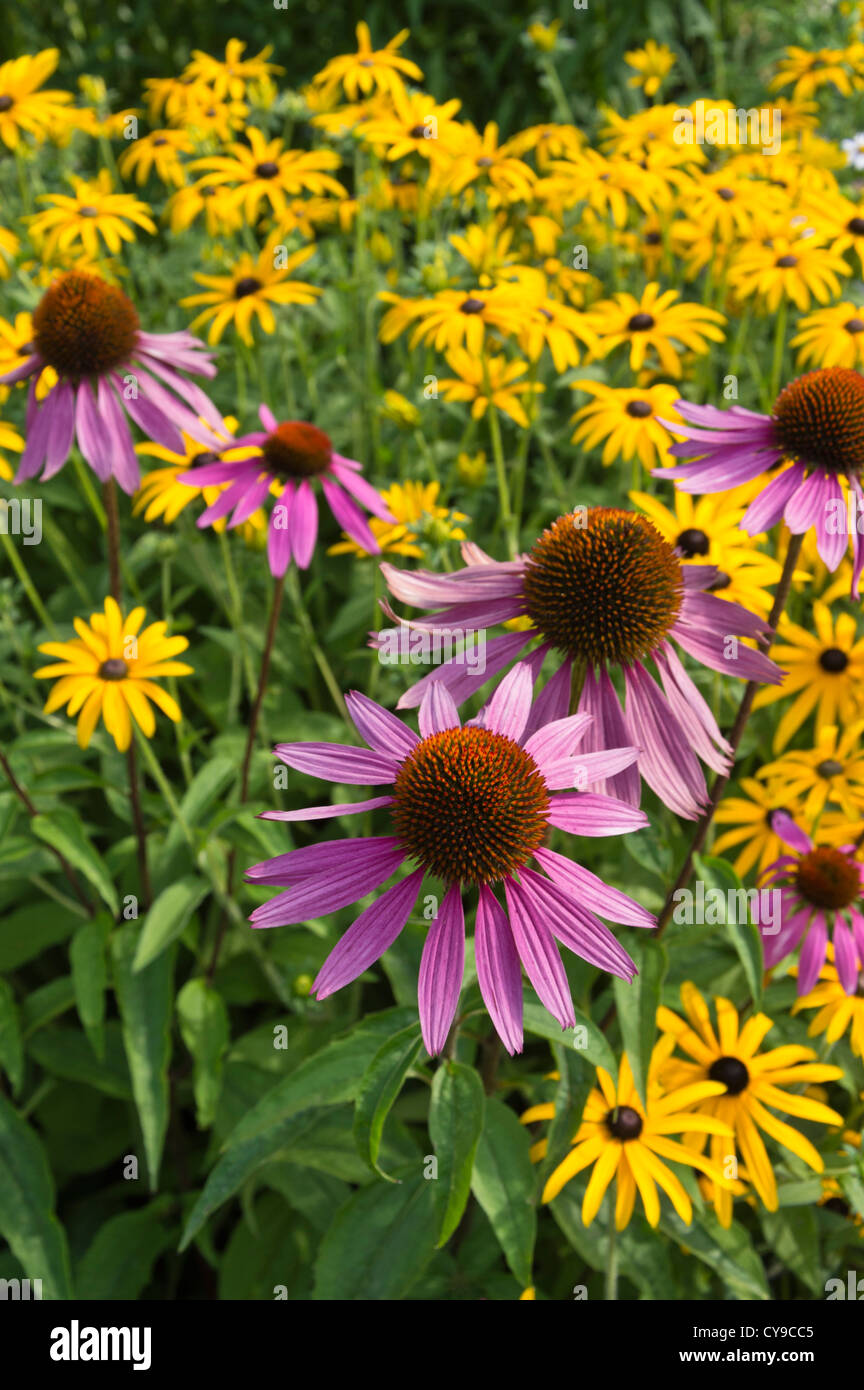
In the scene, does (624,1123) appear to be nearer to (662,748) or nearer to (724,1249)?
(724,1249)

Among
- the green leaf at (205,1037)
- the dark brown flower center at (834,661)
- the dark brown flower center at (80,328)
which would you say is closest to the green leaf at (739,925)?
the dark brown flower center at (834,661)

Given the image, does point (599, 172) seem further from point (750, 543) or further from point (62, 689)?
point (62, 689)

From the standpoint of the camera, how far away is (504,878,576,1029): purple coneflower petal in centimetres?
111

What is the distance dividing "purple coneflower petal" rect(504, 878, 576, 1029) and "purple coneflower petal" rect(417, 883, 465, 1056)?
6 cm

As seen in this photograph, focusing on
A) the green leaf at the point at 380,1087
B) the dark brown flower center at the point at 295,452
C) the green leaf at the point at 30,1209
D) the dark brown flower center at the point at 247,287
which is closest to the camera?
the green leaf at the point at 380,1087

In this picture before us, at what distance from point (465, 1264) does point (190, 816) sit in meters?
0.90

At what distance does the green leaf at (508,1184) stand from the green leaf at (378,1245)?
14 cm

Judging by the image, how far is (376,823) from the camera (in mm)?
2527

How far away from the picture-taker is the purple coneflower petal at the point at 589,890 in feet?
3.77

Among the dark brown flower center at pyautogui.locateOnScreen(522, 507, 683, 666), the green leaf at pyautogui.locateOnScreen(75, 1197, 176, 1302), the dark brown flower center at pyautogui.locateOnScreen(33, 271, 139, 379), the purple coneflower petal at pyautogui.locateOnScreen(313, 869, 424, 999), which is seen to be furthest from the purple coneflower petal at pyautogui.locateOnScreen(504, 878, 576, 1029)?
the green leaf at pyautogui.locateOnScreen(75, 1197, 176, 1302)

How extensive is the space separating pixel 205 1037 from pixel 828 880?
1102mm

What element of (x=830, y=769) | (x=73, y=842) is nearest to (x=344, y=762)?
(x=73, y=842)

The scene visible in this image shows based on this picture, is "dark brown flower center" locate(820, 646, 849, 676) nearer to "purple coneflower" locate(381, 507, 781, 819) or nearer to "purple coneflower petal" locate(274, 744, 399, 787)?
"purple coneflower" locate(381, 507, 781, 819)

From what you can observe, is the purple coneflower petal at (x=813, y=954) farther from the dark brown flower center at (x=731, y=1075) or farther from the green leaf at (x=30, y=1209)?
the green leaf at (x=30, y=1209)
